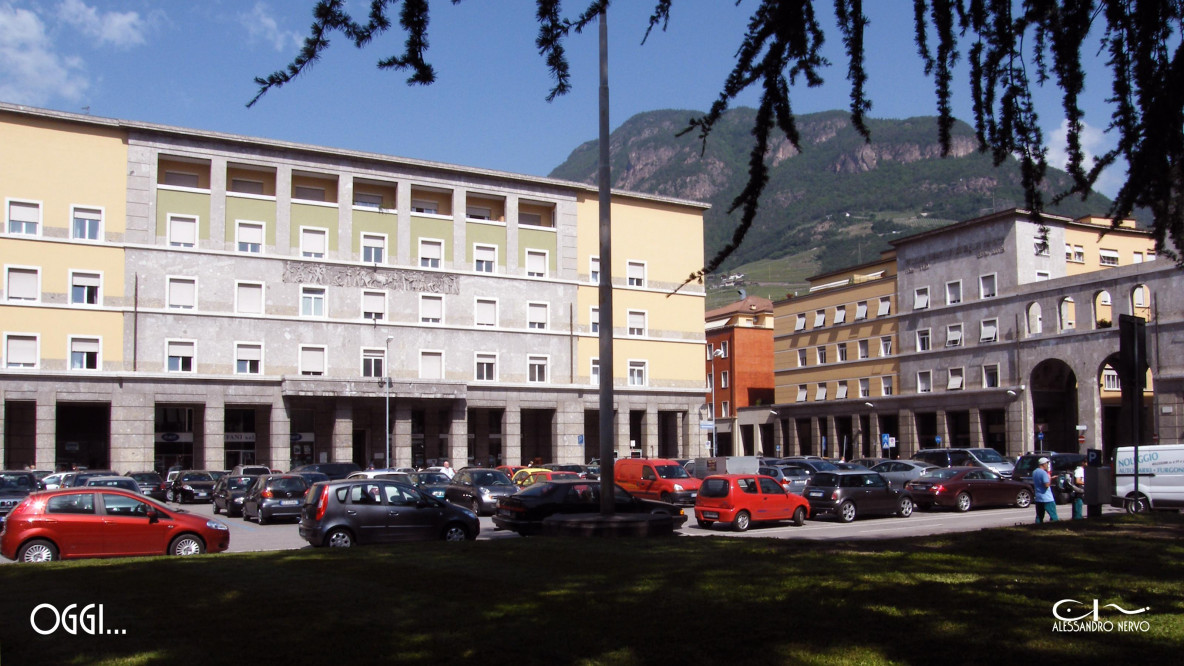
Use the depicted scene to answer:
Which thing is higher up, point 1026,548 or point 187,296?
point 187,296

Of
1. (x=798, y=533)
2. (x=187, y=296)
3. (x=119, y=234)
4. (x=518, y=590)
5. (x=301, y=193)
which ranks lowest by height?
(x=798, y=533)

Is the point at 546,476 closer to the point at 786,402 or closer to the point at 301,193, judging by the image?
the point at 301,193

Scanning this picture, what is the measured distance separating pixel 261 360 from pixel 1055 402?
4820 centimetres

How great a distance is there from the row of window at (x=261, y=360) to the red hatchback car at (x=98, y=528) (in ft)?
88.0

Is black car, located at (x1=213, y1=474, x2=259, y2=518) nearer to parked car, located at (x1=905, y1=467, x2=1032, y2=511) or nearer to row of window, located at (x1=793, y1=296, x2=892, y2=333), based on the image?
parked car, located at (x1=905, y1=467, x2=1032, y2=511)

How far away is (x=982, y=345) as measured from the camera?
210 feet

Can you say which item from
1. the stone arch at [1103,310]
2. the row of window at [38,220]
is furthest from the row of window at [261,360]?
the stone arch at [1103,310]

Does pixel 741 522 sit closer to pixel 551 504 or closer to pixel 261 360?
pixel 551 504

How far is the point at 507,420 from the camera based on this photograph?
6012 cm

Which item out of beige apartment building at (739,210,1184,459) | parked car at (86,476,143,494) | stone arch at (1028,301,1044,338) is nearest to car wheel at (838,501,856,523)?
parked car at (86,476,143,494)

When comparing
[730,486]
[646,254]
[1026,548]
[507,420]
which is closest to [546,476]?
[730,486]

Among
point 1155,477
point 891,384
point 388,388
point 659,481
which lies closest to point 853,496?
point 659,481

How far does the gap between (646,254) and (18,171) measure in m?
37.0

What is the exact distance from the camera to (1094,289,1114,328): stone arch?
56281 mm
